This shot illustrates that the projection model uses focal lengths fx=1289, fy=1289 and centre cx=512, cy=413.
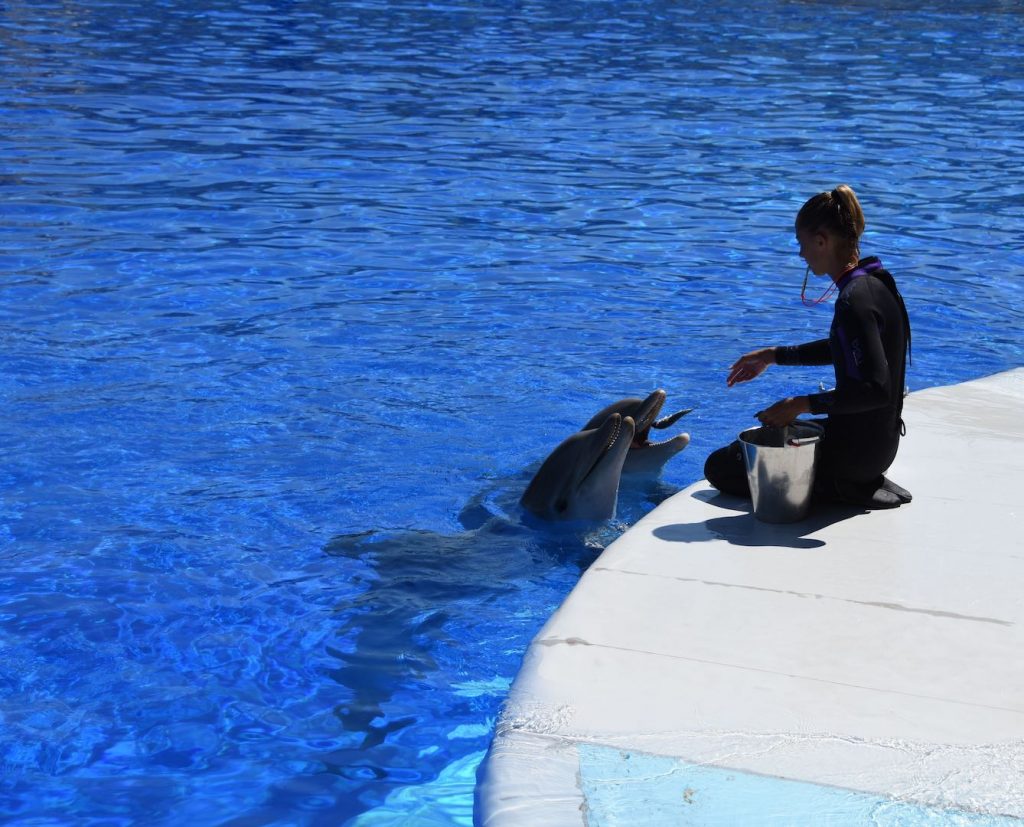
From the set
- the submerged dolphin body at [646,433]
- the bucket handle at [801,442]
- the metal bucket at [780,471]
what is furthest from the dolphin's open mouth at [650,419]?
the bucket handle at [801,442]

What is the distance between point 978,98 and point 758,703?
15714mm

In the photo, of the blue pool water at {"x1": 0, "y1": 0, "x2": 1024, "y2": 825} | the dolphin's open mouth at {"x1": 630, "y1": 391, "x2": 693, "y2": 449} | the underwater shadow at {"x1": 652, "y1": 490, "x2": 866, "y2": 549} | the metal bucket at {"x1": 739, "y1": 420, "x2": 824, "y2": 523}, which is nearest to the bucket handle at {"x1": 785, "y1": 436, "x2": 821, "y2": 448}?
the metal bucket at {"x1": 739, "y1": 420, "x2": 824, "y2": 523}

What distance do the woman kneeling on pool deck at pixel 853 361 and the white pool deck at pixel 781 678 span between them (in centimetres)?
19

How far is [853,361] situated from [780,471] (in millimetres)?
456

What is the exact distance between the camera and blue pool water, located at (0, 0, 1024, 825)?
4.35 m

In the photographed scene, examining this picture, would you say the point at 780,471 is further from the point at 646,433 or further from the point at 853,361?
the point at 646,433

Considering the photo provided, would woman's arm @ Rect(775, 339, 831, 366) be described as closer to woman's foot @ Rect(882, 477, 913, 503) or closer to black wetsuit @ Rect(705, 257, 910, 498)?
black wetsuit @ Rect(705, 257, 910, 498)

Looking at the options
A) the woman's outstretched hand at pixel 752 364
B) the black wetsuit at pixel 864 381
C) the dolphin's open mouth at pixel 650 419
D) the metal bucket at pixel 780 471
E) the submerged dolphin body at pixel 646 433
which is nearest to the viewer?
the black wetsuit at pixel 864 381

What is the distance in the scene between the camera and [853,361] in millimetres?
4121

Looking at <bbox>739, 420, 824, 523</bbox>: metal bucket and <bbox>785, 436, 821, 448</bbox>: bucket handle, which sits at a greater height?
<bbox>785, 436, 821, 448</bbox>: bucket handle

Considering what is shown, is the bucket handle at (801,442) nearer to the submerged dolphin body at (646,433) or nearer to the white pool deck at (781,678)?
the white pool deck at (781,678)

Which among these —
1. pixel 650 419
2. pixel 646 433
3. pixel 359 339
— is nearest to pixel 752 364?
pixel 650 419

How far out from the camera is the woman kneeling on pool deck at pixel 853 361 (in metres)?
4.10

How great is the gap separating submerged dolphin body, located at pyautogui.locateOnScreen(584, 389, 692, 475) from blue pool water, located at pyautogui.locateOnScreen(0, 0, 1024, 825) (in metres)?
0.11
